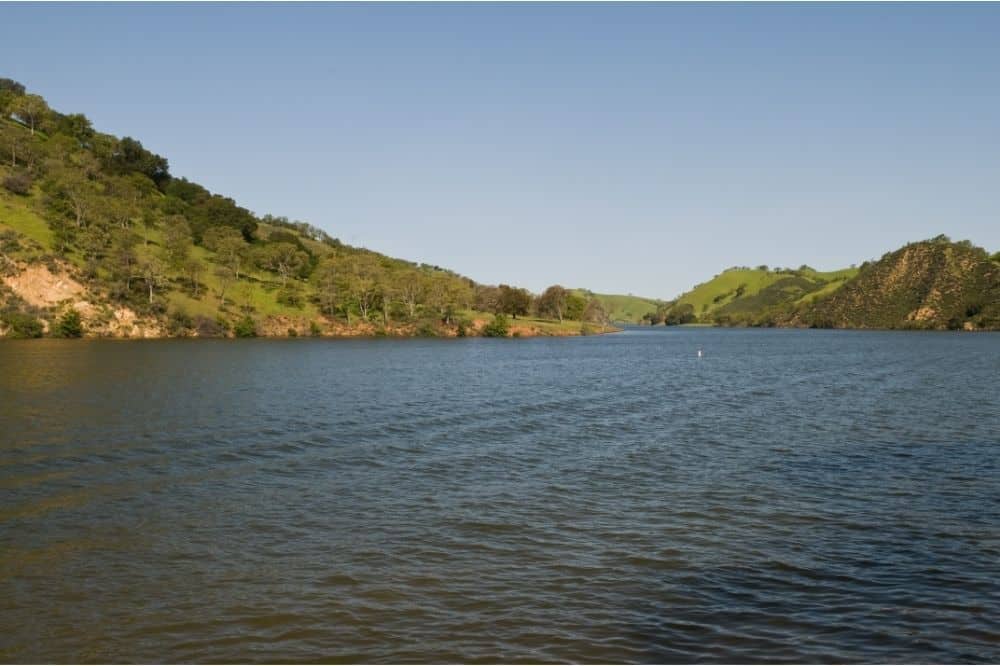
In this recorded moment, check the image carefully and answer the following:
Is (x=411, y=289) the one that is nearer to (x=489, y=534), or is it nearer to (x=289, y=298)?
(x=289, y=298)

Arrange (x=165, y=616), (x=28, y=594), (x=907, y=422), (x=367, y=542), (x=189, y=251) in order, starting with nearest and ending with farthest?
(x=165, y=616) → (x=28, y=594) → (x=367, y=542) → (x=907, y=422) → (x=189, y=251)

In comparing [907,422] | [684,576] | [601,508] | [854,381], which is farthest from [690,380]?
[684,576]

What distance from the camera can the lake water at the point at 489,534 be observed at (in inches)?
512

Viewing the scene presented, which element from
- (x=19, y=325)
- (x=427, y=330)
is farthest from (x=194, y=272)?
(x=427, y=330)

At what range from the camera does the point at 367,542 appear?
1858cm

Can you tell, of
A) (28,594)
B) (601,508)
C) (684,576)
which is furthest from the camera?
(601,508)

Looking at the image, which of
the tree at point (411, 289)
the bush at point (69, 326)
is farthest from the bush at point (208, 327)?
the tree at point (411, 289)

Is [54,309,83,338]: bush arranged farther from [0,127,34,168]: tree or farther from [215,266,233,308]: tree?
[0,127,34,168]: tree

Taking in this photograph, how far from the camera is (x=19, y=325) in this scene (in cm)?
11525

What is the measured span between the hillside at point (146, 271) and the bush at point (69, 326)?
0.64ft

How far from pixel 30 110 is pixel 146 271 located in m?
95.9

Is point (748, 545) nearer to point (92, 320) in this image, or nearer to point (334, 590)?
point (334, 590)

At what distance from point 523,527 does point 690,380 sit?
2120 inches

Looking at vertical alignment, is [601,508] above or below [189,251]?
below
